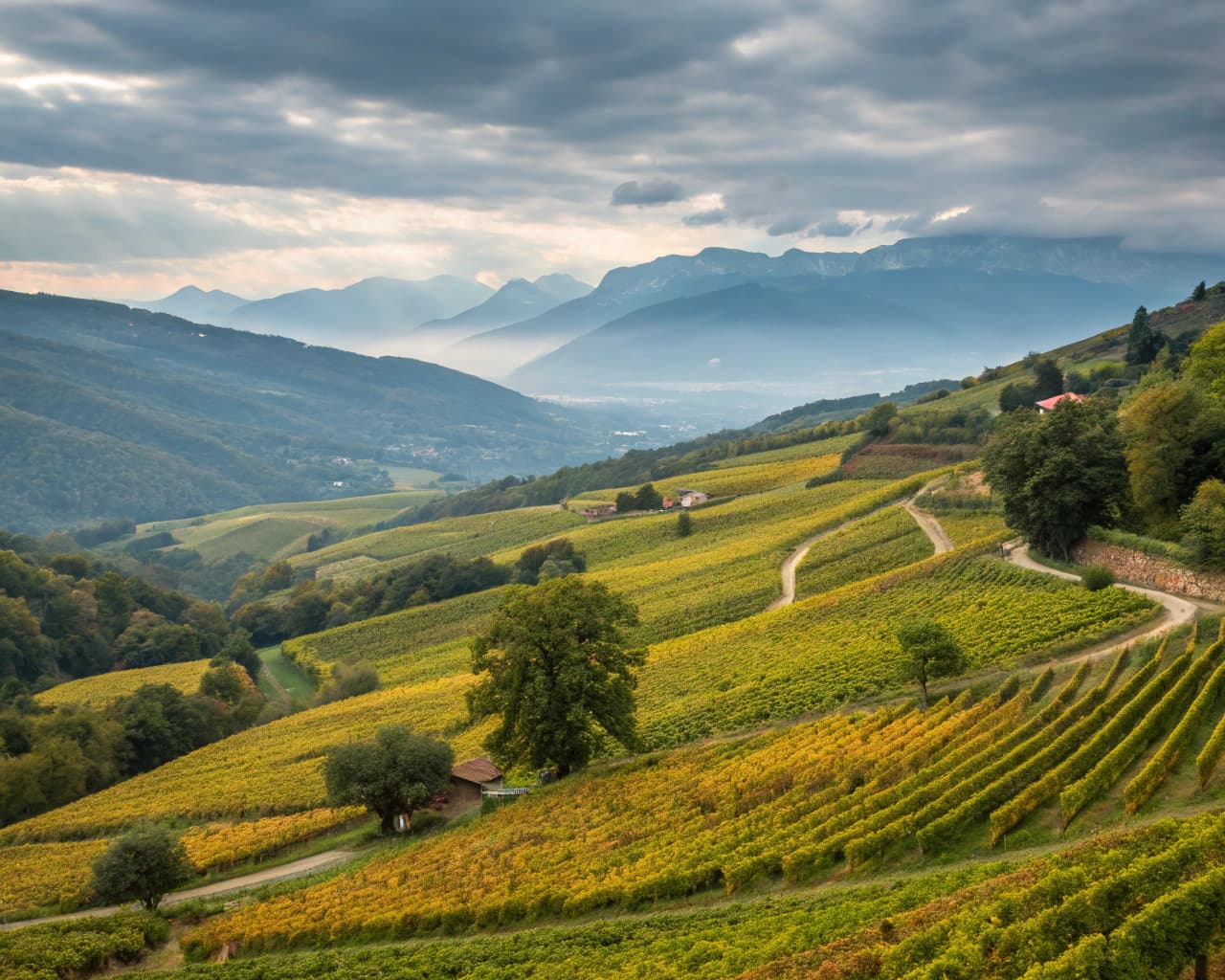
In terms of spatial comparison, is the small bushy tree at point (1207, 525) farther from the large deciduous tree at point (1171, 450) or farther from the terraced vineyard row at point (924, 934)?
the terraced vineyard row at point (924, 934)

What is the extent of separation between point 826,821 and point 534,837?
11.5 metres

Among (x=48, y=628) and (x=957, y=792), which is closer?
(x=957, y=792)

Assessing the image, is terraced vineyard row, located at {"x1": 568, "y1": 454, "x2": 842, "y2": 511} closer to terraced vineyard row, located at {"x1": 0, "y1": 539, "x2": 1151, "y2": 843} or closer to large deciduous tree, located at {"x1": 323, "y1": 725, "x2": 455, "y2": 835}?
terraced vineyard row, located at {"x1": 0, "y1": 539, "x2": 1151, "y2": 843}

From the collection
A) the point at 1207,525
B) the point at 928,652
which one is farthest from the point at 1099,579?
the point at 928,652

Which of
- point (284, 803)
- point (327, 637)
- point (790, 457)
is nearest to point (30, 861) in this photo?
point (284, 803)

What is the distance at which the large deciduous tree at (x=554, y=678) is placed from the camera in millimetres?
37969

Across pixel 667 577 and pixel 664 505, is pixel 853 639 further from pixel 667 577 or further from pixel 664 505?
pixel 664 505

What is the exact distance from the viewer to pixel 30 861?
43469 millimetres

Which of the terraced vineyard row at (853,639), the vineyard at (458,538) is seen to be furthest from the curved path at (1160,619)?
the vineyard at (458,538)

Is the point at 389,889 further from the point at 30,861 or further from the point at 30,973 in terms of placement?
the point at 30,861

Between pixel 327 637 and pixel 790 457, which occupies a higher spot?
pixel 790 457

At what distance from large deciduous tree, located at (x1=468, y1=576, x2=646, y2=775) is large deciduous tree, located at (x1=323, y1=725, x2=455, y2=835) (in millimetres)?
2926

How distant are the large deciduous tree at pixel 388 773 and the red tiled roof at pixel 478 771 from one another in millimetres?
2873

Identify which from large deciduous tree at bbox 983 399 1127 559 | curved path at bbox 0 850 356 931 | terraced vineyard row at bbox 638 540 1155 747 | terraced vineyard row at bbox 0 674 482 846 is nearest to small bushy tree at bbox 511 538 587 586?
terraced vineyard row at bbox 0 674 482 846
